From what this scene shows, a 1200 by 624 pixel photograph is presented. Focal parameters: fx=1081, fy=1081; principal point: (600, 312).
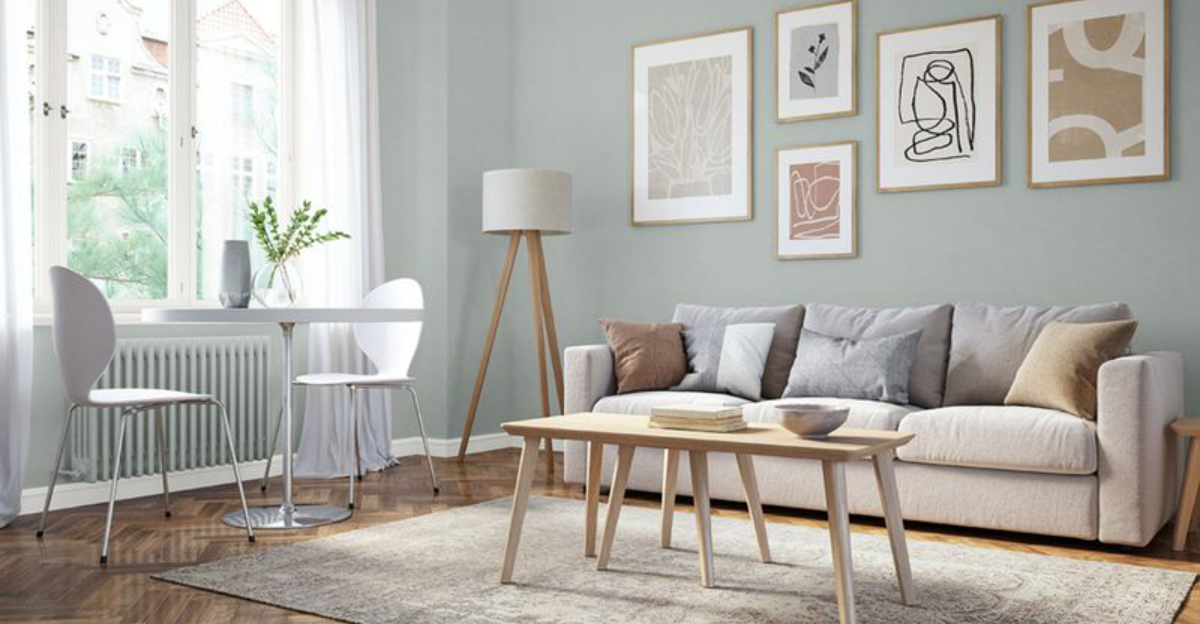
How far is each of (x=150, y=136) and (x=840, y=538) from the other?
11.9ft

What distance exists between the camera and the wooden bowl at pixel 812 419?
2.74 m

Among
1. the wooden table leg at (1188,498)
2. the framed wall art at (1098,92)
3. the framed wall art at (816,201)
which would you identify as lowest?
the wooden table leg at (1188,498)

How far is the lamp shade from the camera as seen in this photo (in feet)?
17.6

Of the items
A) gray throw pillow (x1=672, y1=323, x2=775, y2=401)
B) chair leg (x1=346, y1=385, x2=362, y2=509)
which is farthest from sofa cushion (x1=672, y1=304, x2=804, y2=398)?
chair leg (x1=346, y1=385, x2=362, y2=509)

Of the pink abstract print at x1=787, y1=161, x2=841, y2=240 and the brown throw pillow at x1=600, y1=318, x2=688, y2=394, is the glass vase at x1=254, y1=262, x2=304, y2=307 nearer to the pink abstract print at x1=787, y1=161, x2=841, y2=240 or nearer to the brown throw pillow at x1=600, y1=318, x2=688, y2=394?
the brown throw pillow at x1=600, y1=318, x2=688, y2=394

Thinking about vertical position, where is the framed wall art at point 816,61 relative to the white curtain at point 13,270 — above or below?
above

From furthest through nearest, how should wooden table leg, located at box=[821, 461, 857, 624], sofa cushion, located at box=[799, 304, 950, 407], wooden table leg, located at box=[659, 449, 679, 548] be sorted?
sofa cushion, located at box=[799, 304, 950, 407] → wooden table leg, located at box=[659, 449, 679, 548] → wooden table leg, located at box=[821, 461, 857, 624]

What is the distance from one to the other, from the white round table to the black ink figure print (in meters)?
2.39

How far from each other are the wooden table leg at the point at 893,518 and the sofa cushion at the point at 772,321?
179cm

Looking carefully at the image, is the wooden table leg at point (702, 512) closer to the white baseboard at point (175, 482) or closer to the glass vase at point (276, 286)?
the glass vase at point (276, 286)

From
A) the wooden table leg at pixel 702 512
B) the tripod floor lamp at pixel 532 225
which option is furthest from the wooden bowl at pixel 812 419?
the tripod floor lamp at pixel 532 225

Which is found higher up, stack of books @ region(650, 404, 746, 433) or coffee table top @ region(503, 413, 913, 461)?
stack of books @ region(650, 404, 746, 433)

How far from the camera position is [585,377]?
15.2 ft

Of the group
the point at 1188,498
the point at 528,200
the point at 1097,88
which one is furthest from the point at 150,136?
the point at 1188,498
